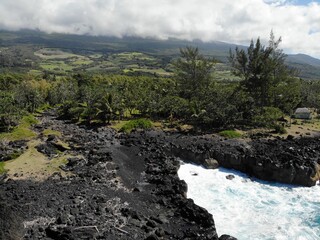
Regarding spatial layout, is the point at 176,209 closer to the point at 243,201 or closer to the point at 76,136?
the point at 243,201

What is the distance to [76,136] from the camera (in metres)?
44.8

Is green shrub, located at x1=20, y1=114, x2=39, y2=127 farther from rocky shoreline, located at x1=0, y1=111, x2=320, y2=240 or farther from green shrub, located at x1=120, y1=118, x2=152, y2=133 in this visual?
green shrub, located at x1=120, y1=118, x2=152, y2=133

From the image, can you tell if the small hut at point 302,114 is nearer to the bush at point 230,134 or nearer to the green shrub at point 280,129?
the green shrub at point 280,129

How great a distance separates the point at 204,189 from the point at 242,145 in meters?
11.1

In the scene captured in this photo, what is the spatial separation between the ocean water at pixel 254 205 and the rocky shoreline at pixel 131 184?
1.87 m

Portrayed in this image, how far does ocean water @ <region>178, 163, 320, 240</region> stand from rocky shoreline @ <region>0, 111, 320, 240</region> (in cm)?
187

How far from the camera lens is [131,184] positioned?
28.2 metres

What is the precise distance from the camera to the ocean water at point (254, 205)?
23.7 meters

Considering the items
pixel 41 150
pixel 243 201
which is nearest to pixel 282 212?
pixel 243 201

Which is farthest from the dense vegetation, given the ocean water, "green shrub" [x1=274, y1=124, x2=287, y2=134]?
the ocean water

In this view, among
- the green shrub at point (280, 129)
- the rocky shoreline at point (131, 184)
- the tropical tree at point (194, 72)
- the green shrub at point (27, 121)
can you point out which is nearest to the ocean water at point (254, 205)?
the rocky shoreline at point (131, 184)

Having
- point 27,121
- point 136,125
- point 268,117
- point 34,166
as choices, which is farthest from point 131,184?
point 27,121

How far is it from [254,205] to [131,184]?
36.6 ft

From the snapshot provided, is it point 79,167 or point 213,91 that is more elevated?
point 213,91
